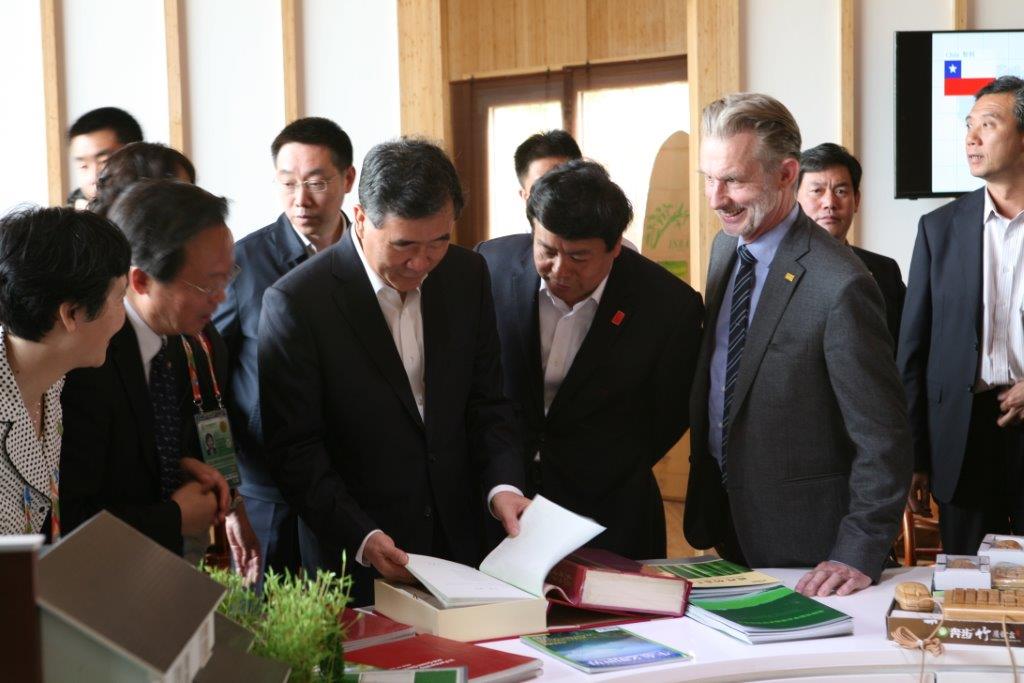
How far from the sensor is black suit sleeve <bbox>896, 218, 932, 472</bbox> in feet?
11.9

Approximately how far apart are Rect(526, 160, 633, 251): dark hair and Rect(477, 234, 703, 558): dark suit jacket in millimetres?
200

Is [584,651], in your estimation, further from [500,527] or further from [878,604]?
[500,527]

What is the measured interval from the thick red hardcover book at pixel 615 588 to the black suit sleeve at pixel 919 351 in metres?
1.69

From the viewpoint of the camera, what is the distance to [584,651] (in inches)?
76.8

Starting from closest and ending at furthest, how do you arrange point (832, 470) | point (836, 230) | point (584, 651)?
point (584, 651) < point (832, 470) < point (836, 230)

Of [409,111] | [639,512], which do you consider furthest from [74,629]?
[409,111]

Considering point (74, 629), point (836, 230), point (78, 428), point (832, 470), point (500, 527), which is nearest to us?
point (74, 629)

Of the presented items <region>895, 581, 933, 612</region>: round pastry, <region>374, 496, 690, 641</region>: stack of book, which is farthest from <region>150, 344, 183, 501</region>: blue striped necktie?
<region>895, 581, 933, 612</region>: round pastry

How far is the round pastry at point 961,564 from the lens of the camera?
2248 mm

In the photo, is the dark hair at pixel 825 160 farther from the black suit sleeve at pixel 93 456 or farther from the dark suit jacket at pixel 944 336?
the black suit sleeve at pixel 93 456

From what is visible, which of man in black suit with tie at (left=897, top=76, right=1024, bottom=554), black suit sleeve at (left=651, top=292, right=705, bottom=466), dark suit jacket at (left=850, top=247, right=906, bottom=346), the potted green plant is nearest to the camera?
the potted green plant

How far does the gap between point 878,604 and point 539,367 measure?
1.02 m

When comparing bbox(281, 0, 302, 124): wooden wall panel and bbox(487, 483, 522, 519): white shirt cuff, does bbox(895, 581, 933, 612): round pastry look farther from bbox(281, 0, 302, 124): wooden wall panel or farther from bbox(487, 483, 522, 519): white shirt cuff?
bbox(281, 0, 302, 124): wooden wall panel

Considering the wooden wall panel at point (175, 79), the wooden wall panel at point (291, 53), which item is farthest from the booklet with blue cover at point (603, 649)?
the wooden wall panel at point (175, 79)
